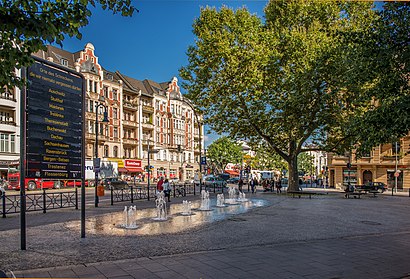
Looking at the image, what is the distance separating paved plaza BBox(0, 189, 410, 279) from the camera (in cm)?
703

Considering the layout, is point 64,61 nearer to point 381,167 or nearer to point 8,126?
point 8,126

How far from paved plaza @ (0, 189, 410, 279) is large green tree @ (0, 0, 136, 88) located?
13.1 feet

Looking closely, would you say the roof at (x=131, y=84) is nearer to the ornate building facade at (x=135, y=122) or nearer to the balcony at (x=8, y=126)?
the ornate building facade at (x=135, y=122)

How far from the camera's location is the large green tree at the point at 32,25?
5582 millimetres

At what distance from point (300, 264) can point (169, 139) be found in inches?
2651

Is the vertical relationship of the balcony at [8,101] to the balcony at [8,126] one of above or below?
above

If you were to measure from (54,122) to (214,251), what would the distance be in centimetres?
563

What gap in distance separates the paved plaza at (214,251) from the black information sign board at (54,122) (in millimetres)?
2118

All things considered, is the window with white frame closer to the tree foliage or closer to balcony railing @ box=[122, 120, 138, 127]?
balcony railing @ box=[122, 120, 138, 127]

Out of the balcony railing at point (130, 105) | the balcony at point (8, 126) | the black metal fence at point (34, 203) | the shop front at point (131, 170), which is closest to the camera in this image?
the black metal fence at point (34, 203)

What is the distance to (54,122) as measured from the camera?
32.5ft

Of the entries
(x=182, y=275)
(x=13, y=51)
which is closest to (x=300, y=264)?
(x=182, y=275)

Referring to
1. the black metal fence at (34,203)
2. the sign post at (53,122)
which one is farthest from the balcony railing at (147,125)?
the sign post at (53,122)

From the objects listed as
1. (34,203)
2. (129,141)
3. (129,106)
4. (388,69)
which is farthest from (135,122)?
(388,69)
